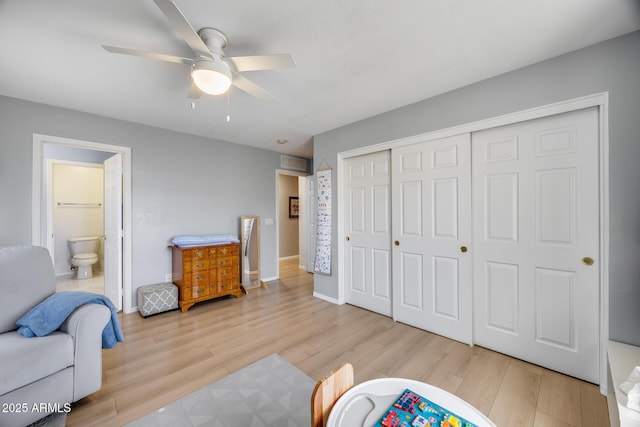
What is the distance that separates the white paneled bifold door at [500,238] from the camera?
1.87m

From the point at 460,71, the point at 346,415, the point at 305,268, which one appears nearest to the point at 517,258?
the point at 460,71

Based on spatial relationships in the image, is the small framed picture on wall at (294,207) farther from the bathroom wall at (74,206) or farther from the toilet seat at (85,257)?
the toilet seat at (85,257)

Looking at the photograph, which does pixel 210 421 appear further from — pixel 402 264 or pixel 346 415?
pixel 402 264

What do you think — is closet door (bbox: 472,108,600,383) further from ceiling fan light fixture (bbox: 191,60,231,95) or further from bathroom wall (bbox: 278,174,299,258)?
bathroom wall (bbox: 278,174,299,258)

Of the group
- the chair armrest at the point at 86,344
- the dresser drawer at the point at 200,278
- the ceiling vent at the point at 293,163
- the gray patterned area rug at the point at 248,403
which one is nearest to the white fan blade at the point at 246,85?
the chair armrest at the point at 86,344

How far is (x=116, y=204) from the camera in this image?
10.5 ft

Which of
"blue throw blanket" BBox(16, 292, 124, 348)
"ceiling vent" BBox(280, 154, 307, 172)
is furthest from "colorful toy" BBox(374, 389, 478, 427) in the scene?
"ceiling vent" BBox(280, 154, 307, 172)

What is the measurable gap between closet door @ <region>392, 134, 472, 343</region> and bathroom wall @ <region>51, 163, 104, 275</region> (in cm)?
522

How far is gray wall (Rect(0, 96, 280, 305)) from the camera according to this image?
2529mm

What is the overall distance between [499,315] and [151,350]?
125 inches

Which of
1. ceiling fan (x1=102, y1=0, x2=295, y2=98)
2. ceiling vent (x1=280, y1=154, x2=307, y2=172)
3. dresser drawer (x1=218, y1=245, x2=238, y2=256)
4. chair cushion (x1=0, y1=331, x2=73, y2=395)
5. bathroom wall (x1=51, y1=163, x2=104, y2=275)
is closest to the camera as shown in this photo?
chair cushion (x1=0, y1=331, x2=73, y2=395)

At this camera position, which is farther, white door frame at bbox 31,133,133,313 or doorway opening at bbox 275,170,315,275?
doorway opening at bbox 275,170,315,275

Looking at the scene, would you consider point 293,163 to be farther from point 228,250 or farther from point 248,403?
point 248,403

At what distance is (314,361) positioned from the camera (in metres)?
2.16
